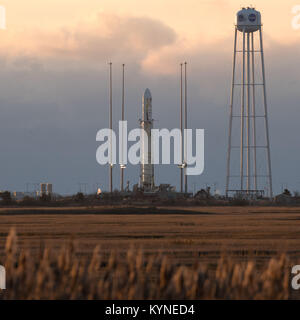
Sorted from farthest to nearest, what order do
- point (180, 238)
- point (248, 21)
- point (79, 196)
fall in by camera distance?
point (79, 196) → point (248, 21) → point (180, 238)

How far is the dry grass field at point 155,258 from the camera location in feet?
57.8

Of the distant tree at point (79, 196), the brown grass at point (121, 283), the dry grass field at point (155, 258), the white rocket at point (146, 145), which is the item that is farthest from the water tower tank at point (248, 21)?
the brown grass at point (121, 283)

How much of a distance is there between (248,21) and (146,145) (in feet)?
84.4

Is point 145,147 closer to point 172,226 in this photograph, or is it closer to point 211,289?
point 172,226

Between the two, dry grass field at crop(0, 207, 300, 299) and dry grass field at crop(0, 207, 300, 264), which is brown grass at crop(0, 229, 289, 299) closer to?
dry grass field at crop(0, 207, 300, 299)

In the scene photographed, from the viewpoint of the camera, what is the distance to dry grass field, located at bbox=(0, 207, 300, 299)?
1762 centimetres

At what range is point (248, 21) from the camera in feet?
330

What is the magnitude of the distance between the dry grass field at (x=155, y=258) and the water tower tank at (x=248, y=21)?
97.7ft

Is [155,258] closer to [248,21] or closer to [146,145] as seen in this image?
[248,21]

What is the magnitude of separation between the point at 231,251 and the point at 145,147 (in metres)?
84.6

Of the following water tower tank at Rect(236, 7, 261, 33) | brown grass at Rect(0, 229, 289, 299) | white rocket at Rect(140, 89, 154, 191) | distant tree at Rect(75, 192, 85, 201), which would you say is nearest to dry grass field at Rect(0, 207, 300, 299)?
brown grass at Rect(0, 229, 289, 299)

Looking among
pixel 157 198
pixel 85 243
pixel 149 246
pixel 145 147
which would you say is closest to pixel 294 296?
pixel 149 246

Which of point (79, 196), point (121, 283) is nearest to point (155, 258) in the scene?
point (121, 283)
